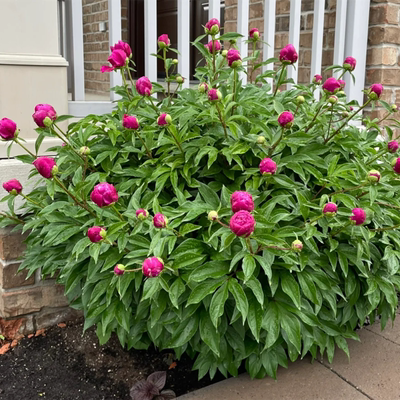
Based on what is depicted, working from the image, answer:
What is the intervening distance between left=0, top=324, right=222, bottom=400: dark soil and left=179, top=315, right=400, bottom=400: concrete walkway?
16cm

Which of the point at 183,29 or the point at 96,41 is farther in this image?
the point at 96,41

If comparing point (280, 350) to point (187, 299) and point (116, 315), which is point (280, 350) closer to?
point (187, 299)

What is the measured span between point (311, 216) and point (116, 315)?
650 mm

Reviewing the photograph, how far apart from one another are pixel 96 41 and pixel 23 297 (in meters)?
3.40

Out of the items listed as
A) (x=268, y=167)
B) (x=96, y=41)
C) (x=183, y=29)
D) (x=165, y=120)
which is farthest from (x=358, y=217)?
(x=96, y=41)

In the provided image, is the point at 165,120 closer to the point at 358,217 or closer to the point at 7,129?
the point at 7,129

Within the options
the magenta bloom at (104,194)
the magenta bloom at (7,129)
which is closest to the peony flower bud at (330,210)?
the magenta bloom at (104,194)

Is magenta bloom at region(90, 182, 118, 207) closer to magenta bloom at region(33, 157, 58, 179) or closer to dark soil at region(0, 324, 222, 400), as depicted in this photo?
magenta bloom at region(33, 157, 58, 179)

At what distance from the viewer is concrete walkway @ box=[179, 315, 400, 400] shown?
1.46 meters

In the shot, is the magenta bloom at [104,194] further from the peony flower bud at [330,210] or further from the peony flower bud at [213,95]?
the peony flower bud at [330,210]

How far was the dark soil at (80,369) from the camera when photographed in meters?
1.59

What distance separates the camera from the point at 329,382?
4.98 feet

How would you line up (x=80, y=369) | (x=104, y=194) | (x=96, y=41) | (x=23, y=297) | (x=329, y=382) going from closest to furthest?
1. (x=104, y=194)
2. (x=329, y=382)
3. (x=80, y=369)
4. (x=23, y=297)
5. (x=96, y=41)

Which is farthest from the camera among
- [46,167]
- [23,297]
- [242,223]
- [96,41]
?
[96,41]
